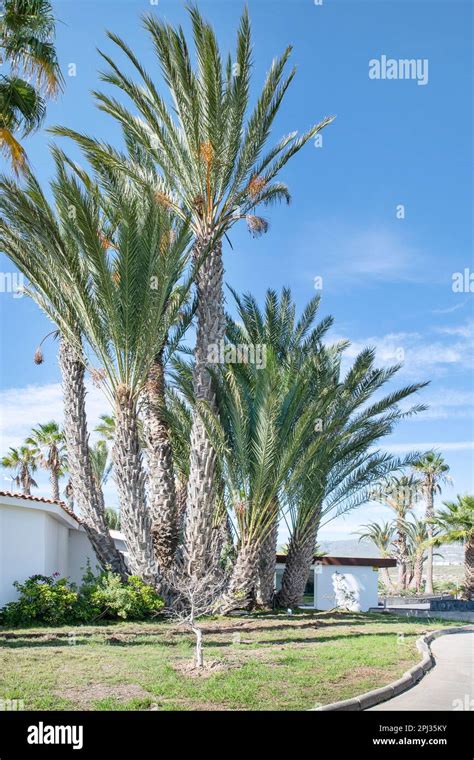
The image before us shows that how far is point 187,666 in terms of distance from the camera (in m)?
9.77

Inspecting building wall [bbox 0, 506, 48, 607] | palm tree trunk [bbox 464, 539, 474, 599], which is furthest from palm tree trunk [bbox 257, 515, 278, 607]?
palm tree trunk [bbox 464, 539, 474, 599]

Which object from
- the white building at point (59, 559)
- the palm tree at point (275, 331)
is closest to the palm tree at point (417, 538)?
the white building at point (59, 559)

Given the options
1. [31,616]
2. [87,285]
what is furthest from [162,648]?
[87,285]

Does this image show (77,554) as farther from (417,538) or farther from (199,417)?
(417,538)

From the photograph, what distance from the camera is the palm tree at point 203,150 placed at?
1605cm

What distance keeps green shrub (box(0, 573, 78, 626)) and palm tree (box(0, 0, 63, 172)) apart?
351 inches

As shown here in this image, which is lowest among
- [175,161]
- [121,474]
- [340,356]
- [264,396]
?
[121,474]

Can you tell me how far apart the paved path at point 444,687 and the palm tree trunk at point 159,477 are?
7.73 metres

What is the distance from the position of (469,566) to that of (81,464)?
67.6 feet

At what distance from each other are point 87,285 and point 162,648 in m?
8.40

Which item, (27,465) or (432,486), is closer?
(27,465)
